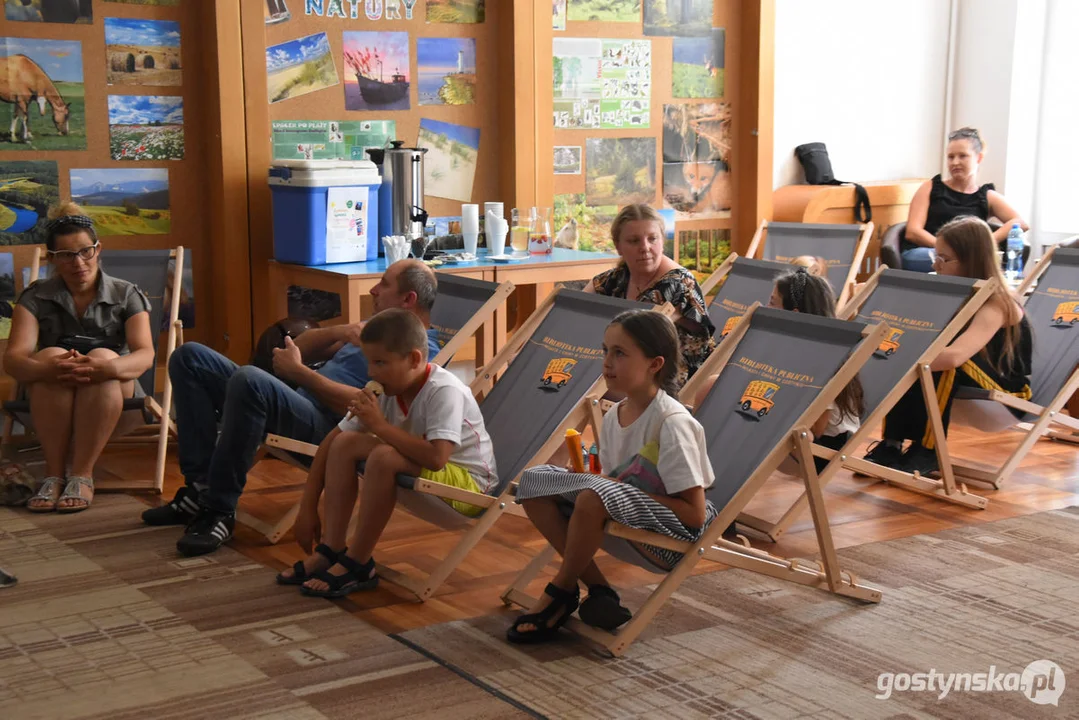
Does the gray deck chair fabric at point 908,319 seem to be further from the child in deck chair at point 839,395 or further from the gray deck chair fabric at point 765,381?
the gray deck chair fabric at point 765,381

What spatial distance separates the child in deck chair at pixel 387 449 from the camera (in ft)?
11.7

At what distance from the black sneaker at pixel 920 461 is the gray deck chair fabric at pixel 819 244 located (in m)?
1.32

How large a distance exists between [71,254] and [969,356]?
3.45m

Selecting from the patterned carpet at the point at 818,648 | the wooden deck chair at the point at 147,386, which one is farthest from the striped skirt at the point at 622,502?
the wooden deck chair at the point at 147,386

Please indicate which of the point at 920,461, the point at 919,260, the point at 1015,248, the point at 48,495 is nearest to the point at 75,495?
the point at 48,495

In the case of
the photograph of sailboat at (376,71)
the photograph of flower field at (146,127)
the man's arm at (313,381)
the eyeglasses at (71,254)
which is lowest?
the man's arm at (313,381)

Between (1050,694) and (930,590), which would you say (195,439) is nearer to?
(930,590)

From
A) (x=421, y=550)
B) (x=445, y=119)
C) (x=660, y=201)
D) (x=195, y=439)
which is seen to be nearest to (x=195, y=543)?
(x=195, y=439)

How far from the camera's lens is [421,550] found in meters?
4.22

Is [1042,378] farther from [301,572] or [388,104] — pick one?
[388,104]

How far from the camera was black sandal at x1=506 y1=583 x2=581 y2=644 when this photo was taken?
332cm

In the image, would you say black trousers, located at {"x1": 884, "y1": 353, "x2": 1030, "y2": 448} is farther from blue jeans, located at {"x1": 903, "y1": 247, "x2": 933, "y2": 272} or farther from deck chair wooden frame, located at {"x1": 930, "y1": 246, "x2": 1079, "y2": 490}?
blue jeans, located at {"x1": 903, "y1": 247, "x2": 933, "y2": 272}

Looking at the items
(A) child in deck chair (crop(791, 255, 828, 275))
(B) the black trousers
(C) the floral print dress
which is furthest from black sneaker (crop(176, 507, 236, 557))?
(A) child in deck chair (crop(791, 255, 828, 275))

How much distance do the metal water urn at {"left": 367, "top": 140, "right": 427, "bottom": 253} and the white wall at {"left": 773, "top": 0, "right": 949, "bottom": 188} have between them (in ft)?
9.46
